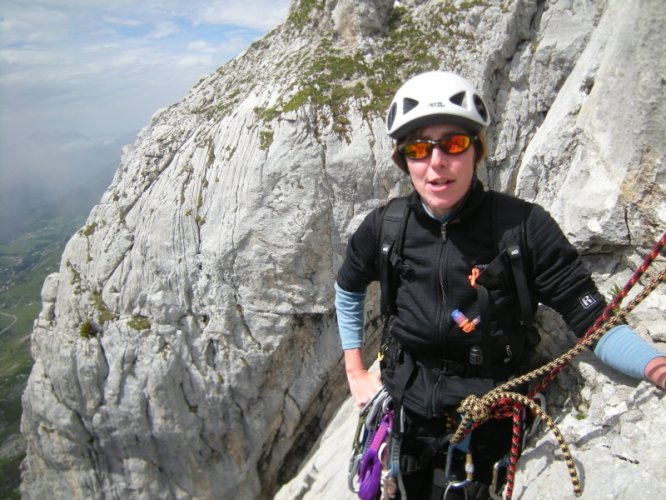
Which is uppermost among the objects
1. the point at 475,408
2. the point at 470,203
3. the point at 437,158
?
the point at 437,158

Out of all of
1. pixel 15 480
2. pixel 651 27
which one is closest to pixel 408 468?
pixel 651 27

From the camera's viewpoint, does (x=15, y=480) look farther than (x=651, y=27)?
Yes

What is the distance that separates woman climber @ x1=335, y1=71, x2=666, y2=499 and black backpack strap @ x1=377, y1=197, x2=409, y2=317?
1 cm

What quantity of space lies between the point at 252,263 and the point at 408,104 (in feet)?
40.2

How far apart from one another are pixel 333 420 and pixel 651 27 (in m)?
15.6

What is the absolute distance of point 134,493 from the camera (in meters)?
17.3

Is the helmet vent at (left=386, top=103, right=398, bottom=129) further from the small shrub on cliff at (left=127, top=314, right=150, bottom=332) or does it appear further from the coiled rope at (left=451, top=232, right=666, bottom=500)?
the small shrub on cliff at (left=127, top=314, right=150, bottom=332)

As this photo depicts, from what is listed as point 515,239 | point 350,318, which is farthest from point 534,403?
point 350,318

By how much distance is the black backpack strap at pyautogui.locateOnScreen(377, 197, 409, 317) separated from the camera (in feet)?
15.0

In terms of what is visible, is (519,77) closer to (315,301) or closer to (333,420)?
(315,301)

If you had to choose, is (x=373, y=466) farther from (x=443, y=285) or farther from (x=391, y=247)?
(x=391, y=247)

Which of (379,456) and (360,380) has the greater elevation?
(360,380)

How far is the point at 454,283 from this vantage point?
430 centimetres

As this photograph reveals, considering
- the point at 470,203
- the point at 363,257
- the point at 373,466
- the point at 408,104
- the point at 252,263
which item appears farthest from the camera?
the point at 252,263
